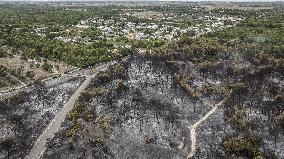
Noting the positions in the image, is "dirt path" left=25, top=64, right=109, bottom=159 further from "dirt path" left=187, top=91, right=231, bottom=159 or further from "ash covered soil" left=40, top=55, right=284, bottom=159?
"dirt path" left=187, top=91, right=231, bottom=159

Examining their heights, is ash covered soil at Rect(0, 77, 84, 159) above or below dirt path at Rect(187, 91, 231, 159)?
above

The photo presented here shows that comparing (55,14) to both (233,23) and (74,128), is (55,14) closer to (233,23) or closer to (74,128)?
(233,23)

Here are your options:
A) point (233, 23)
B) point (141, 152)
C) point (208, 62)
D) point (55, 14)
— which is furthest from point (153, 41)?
point (55, 14)

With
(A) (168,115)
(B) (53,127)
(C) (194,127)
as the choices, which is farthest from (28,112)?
(C) (194,127)

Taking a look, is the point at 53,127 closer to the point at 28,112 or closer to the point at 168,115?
the point at 28,112

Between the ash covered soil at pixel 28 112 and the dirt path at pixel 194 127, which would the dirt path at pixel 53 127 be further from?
the dirt path at pixel 194 127

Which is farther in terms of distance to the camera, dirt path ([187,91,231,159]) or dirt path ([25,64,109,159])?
dirt path ([187,91,231,159])

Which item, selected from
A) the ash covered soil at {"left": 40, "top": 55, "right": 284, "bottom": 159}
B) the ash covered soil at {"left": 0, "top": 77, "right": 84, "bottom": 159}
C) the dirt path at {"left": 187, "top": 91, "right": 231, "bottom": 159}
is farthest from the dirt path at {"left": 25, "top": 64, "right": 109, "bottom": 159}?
the dirt path at {"left": 187, "top": 91, "right": 231, "bottom": 159}
